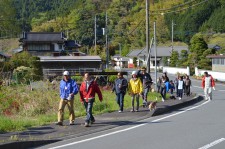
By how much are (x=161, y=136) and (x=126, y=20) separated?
3524 inches

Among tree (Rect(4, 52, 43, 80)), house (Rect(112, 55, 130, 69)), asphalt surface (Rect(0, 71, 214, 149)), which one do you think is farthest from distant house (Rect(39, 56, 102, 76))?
house (Rect(112, 55, 130, 69))

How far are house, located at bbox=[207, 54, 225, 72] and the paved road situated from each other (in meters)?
40.7

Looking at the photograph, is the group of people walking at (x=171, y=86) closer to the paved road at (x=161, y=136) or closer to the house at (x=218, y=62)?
the paved road at (x=161, y=136)

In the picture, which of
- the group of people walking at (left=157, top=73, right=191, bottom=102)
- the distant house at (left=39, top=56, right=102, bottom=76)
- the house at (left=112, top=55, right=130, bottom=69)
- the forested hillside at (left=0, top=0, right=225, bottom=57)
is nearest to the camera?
the group of people walking at (left=157, top=73, right=191, bottom=102)

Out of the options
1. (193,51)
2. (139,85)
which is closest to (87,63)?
(193,51)

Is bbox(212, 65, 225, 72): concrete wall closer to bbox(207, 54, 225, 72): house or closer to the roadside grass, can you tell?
bbox(207, 54, 225, 72): house

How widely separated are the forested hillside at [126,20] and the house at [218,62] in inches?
906

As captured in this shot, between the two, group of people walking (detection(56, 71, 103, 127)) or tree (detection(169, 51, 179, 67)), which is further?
tree (detection(169, 51, 179, 67))

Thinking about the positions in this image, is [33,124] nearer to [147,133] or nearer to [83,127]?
[83,127]

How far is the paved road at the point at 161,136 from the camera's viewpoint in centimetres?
941

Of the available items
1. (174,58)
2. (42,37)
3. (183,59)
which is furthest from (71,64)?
(174,58)

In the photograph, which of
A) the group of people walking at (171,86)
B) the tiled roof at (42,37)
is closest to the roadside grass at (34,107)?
the group of people walking at (171,86)

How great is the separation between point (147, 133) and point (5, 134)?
3.65 metres

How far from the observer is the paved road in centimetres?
941
